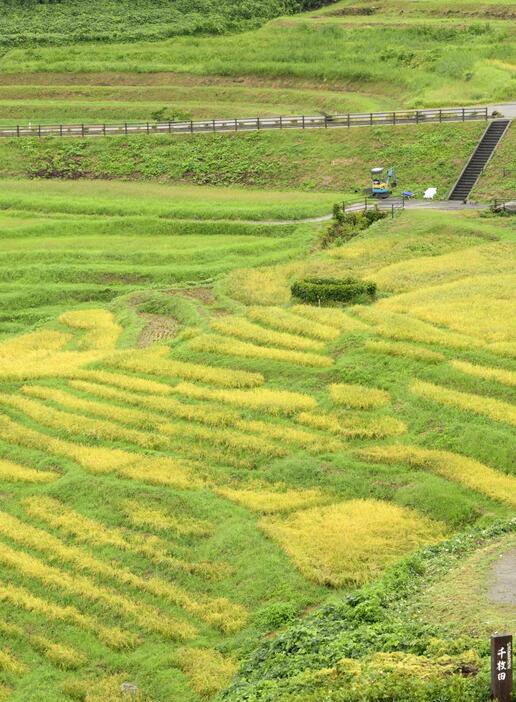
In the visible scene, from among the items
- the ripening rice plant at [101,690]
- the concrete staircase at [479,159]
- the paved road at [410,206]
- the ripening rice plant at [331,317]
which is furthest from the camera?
the concrete staircase at [479,159]

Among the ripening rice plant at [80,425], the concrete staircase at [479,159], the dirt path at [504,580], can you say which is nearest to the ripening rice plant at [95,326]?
the ripening rice plant at [80,425]

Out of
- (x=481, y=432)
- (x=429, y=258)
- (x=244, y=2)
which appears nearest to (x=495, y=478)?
(x=481, y=432)

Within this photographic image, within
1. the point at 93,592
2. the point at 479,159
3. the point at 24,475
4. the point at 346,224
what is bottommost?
the point at 93,592

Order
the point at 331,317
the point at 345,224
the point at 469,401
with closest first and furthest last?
the point at 469,401, the point at 331,317, the point at 345,224

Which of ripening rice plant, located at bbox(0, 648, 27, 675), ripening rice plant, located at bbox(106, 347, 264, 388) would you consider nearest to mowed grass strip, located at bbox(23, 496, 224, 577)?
ripening rice plant, located at bbox(0, 648, 27, 675)

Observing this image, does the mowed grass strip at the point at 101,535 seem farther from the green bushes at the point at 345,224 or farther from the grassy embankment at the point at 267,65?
the grassy embankment at the point at 267,65

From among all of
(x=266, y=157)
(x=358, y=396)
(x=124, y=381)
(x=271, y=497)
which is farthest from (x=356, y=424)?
(x=266, y=157)

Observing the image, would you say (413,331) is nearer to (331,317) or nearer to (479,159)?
(331,317)

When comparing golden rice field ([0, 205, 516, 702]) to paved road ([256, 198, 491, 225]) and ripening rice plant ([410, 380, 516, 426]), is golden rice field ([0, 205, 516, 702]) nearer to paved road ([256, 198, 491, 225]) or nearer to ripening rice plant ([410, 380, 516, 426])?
ripening rice plant ([410, 380, 516, 426])
